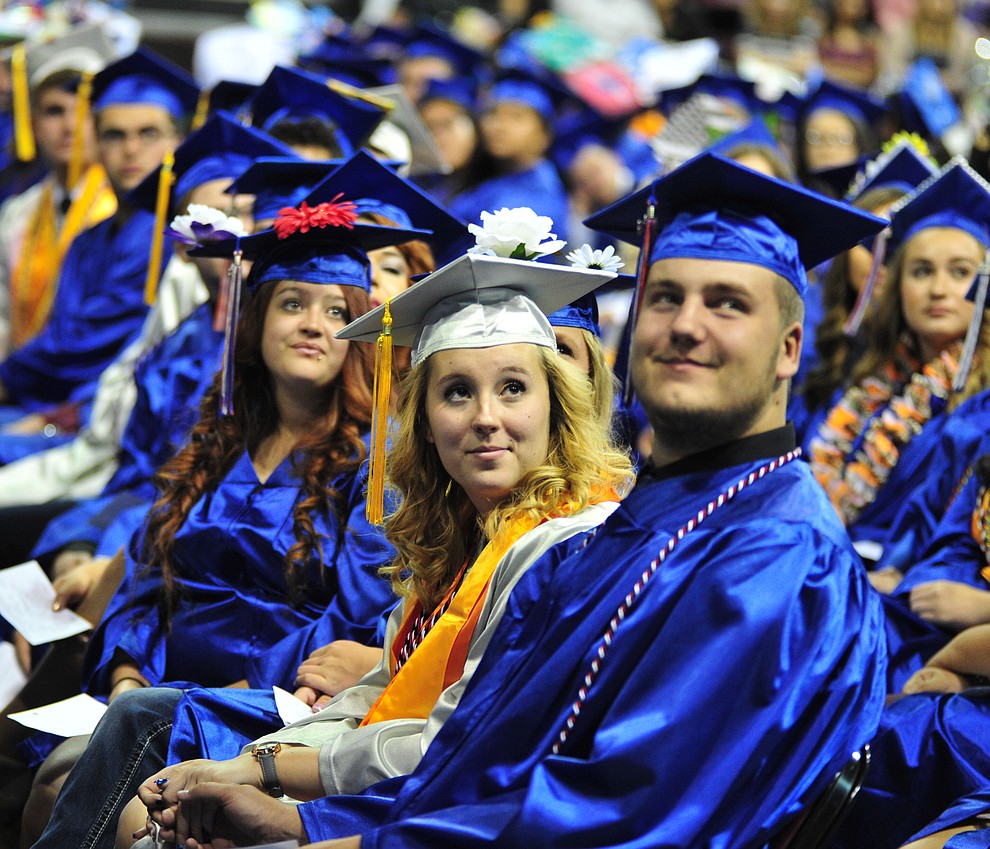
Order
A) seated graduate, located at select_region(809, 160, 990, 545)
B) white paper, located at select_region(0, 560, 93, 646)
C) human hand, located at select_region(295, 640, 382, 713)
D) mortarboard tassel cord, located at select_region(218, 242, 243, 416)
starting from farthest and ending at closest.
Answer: seated graduate, located at select_region(809, 160, 990, 545), white paper, located at select_region(0, 560, 93, 646), mortarboard tassel cord, located at select_region(218, 242, 243, 416), human hand, located at select_region(295, 640, 382, 713)

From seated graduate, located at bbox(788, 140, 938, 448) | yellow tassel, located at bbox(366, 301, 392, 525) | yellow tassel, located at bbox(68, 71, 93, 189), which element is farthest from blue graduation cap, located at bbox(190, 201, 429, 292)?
yellow tassel, located at bbox(68, 71, 93, 189)

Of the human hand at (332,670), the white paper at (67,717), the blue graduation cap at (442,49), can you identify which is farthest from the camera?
the blue graduation cap at (442,49)

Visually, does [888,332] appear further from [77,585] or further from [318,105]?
[77,585]

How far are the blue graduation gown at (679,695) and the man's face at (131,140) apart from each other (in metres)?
4.08

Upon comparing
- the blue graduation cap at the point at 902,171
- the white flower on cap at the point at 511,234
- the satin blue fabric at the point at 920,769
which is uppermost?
the blue graduation cap at the point at 902,171

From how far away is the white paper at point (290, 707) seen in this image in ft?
8.94

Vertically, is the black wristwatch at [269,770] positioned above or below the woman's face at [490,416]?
below

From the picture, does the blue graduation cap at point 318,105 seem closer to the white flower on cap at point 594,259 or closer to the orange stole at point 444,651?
the white flower on cap at point 594,259

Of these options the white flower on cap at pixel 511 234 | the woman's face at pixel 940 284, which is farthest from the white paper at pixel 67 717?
the woman's face at pixel 940 284

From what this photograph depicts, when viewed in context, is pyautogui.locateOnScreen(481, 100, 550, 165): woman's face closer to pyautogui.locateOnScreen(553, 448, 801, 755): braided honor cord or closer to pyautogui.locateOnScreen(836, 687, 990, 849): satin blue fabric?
pyautogui.locateOnScreen(836, 687, 990, 849): satin blue fabric

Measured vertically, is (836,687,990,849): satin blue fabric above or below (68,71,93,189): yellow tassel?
below

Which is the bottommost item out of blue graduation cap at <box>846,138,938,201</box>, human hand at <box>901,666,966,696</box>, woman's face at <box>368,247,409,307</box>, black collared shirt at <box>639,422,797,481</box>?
human hand at <box>901,666,966,696</box>

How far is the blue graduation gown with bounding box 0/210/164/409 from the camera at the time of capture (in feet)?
18.6

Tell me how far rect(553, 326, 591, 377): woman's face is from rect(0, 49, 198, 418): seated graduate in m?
3.13
